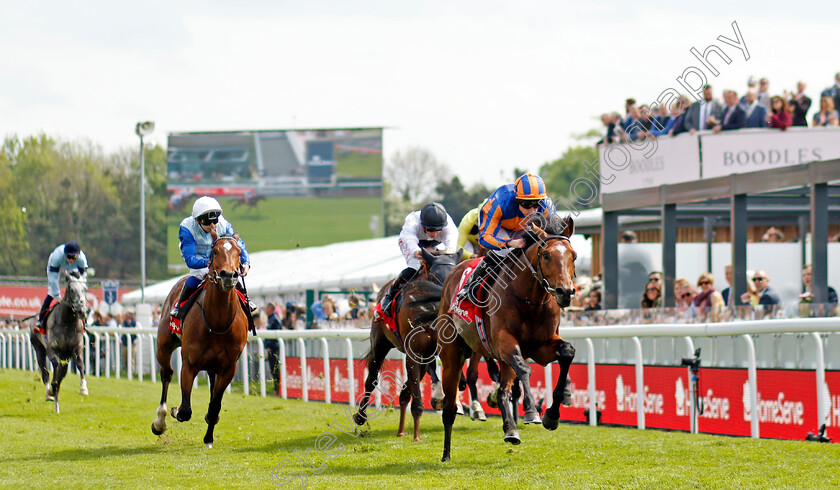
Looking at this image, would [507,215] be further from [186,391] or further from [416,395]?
[186,391]

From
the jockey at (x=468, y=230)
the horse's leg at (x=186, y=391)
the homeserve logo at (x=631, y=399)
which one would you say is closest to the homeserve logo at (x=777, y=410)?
the homeserve logo at (x=631, y=399)

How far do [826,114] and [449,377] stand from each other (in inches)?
322

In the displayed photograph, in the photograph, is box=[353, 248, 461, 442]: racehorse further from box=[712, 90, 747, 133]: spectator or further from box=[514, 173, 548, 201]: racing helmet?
box=[712, 90, 747, 133]: spectator

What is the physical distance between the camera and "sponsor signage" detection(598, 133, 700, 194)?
14.9 metres

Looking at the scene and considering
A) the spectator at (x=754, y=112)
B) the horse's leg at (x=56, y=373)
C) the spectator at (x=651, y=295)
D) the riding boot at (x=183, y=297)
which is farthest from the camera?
the spectator at (x=754, y=112)

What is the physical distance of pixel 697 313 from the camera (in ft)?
35.0

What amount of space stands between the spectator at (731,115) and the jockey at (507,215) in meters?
7.08

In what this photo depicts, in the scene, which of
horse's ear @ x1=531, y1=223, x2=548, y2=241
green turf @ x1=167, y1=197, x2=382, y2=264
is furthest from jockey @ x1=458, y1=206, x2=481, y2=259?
green turf @ x1=167, y1=197, x2=382, y2=264

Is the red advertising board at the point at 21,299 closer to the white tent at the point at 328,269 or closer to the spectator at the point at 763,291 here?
the white tent at the point at 328,269

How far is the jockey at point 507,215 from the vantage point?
25.1 ft

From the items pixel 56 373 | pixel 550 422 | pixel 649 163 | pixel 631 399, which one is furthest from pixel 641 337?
pixel 56 373

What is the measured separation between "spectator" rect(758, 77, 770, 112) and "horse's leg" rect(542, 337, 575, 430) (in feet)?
25.8

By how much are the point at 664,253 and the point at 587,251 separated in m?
6.95

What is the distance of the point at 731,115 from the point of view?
46.9ft
